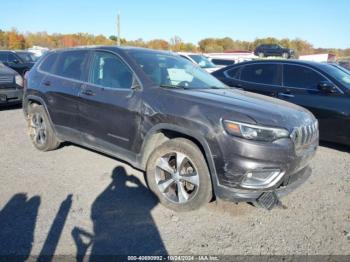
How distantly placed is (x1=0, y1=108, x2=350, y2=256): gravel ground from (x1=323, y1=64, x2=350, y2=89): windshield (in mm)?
1857

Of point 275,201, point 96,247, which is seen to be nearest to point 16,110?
point 96,247

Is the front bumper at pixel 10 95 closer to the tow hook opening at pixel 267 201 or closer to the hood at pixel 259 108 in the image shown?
the hood at pixel 259 108

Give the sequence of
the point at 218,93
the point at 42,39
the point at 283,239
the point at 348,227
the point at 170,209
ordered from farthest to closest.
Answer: the point at 42,39
the point at 218,93
the point at 170,209
the point at 348,227
the point at 283,239

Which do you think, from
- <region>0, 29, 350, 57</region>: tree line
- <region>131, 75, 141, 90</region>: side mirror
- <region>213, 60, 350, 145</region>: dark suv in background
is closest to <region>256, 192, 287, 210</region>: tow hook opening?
<region>131, 75, 141, 90</region>: side mirror

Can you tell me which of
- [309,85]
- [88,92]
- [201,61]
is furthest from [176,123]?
[201,61]

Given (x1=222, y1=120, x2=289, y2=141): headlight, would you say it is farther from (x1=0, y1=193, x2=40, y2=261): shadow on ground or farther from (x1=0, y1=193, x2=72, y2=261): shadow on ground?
(x1=0, y1=193, x2=40, y2=261): shadow on ground

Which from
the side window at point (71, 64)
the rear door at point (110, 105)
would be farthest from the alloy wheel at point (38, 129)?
the rear door at point (110, 105)

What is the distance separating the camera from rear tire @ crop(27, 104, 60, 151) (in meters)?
5.33

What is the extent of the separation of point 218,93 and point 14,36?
270ft

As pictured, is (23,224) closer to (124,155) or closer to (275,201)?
(124,155)

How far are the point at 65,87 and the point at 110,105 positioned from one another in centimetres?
109

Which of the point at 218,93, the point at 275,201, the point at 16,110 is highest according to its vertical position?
the point at 218,93

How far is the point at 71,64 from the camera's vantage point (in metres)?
4.95

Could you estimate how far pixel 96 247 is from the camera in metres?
2.94
